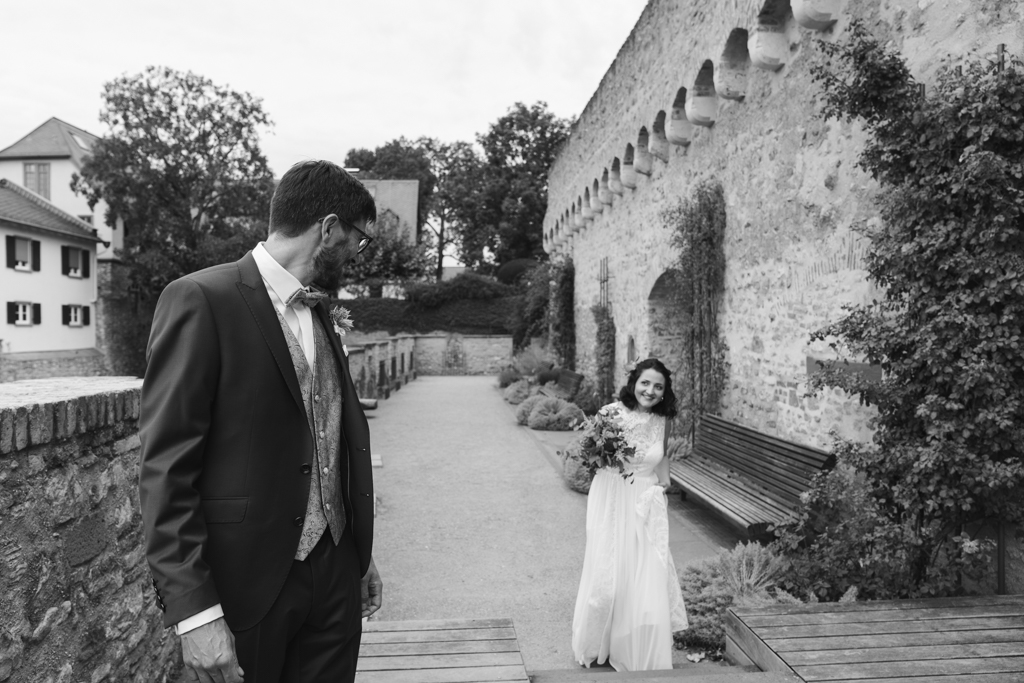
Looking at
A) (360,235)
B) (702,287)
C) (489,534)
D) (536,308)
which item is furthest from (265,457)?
(536,308)

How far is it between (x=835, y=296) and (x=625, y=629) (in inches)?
127

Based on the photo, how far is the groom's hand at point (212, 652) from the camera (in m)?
1.57

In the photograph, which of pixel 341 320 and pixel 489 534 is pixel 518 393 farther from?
pixel 341 320

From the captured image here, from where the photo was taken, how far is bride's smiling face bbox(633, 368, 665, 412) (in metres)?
4.13

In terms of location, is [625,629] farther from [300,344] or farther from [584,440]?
[300,344]

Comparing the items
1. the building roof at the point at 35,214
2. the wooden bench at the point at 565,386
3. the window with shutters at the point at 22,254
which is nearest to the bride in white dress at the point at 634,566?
the wooden bench at the point at 565,386

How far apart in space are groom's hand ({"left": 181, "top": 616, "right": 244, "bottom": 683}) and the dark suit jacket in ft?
0.18

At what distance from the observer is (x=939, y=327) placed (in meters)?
3.85

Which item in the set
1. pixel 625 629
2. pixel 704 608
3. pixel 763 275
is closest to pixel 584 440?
pixel 625 629

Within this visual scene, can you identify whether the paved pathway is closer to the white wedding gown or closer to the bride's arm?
the white wedding gown

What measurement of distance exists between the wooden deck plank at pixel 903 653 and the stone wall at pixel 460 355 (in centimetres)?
2643

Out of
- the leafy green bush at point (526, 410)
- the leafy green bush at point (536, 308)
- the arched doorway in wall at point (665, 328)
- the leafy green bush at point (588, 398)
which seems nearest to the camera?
the arched doorway in wall at point (665, 328)

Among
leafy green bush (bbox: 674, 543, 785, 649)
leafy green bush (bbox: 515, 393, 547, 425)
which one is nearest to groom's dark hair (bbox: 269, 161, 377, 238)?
leafy green bush (bbox: 674, 543, 785, 649)

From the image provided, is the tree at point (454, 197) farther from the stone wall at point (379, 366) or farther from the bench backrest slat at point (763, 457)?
the bench backrest slat at point (763, 457)
